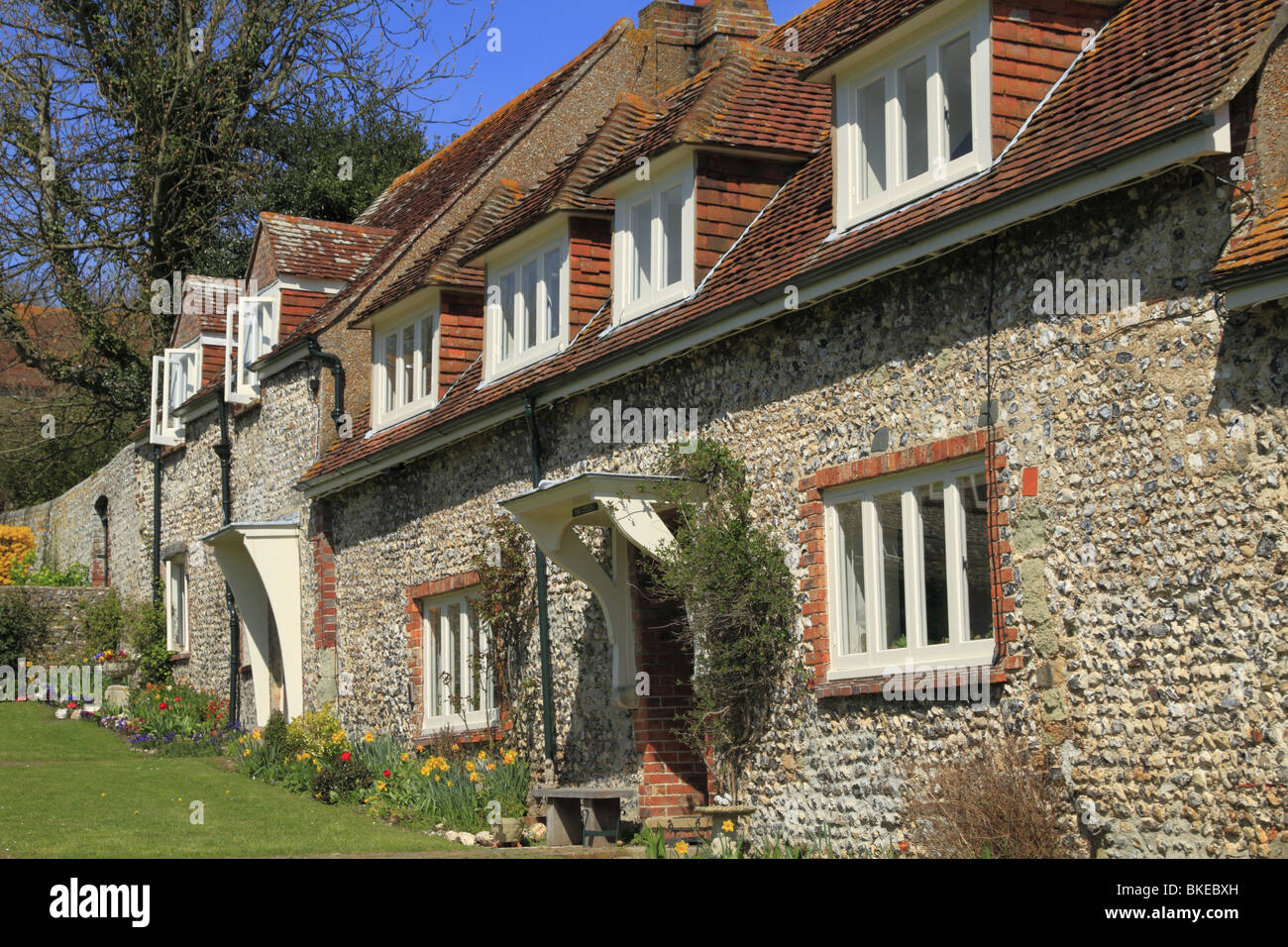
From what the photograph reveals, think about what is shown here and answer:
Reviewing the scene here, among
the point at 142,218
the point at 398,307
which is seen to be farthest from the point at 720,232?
the point at 142,218

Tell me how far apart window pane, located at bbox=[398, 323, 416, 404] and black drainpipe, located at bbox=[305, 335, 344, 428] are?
1.55 metres

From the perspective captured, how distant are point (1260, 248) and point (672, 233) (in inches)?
256

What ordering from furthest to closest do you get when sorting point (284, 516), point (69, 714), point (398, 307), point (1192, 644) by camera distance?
1. point (69, 714)
2. point (284, 516)
3. point (398, 307)
4. point (1192, 644)

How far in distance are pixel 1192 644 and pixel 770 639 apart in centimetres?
378

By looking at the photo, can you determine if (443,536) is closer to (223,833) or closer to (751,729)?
(223,833)

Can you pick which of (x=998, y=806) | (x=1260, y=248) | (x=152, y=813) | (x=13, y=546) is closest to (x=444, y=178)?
(x=152, y=813)

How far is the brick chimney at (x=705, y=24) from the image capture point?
57.1 ft

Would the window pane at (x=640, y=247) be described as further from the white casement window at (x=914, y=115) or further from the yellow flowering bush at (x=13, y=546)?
the yellow flowering bush at (x=13, y=546)

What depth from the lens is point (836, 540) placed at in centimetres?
1056

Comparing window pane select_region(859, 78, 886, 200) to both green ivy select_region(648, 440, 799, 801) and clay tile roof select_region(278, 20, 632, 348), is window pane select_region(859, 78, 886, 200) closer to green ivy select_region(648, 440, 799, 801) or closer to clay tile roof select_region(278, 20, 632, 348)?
green ivy select_region(648, 440, 799, 801)

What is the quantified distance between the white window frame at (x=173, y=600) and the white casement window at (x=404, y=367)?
9.12m

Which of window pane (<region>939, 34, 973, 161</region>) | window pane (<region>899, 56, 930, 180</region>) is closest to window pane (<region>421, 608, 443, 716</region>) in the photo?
window pane (<region>899, 56, 930, 180</region>)
